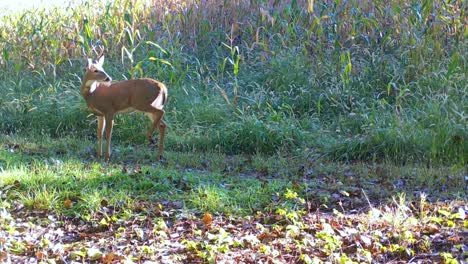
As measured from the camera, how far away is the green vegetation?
488 cm

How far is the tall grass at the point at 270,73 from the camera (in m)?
8.56

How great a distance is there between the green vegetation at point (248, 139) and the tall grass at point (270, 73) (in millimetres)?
32

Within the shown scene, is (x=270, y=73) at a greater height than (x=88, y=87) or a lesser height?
lesser

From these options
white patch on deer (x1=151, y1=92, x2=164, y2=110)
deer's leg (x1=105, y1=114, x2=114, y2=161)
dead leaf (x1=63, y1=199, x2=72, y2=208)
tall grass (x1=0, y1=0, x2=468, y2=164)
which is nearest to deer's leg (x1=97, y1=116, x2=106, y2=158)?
deer's leg (x1=105, y1=114, x2=114, y2=161)

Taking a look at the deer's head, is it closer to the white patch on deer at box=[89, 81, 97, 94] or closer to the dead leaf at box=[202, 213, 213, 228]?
the white patch on deer at box=[89, 81, 97, 94]

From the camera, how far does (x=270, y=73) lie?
34.9 ft

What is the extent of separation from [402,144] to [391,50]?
3177 mm

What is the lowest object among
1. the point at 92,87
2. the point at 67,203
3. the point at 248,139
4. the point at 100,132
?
the point at 248,139

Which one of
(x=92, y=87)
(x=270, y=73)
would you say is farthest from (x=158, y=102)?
(x=270, y=73)

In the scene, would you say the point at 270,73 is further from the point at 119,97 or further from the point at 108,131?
the point at 108,131

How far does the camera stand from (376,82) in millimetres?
10109

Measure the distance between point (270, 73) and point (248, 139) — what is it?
2259 mm

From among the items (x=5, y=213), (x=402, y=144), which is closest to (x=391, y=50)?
(x=402, y=144)

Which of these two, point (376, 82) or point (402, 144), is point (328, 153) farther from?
point (376, 82)
